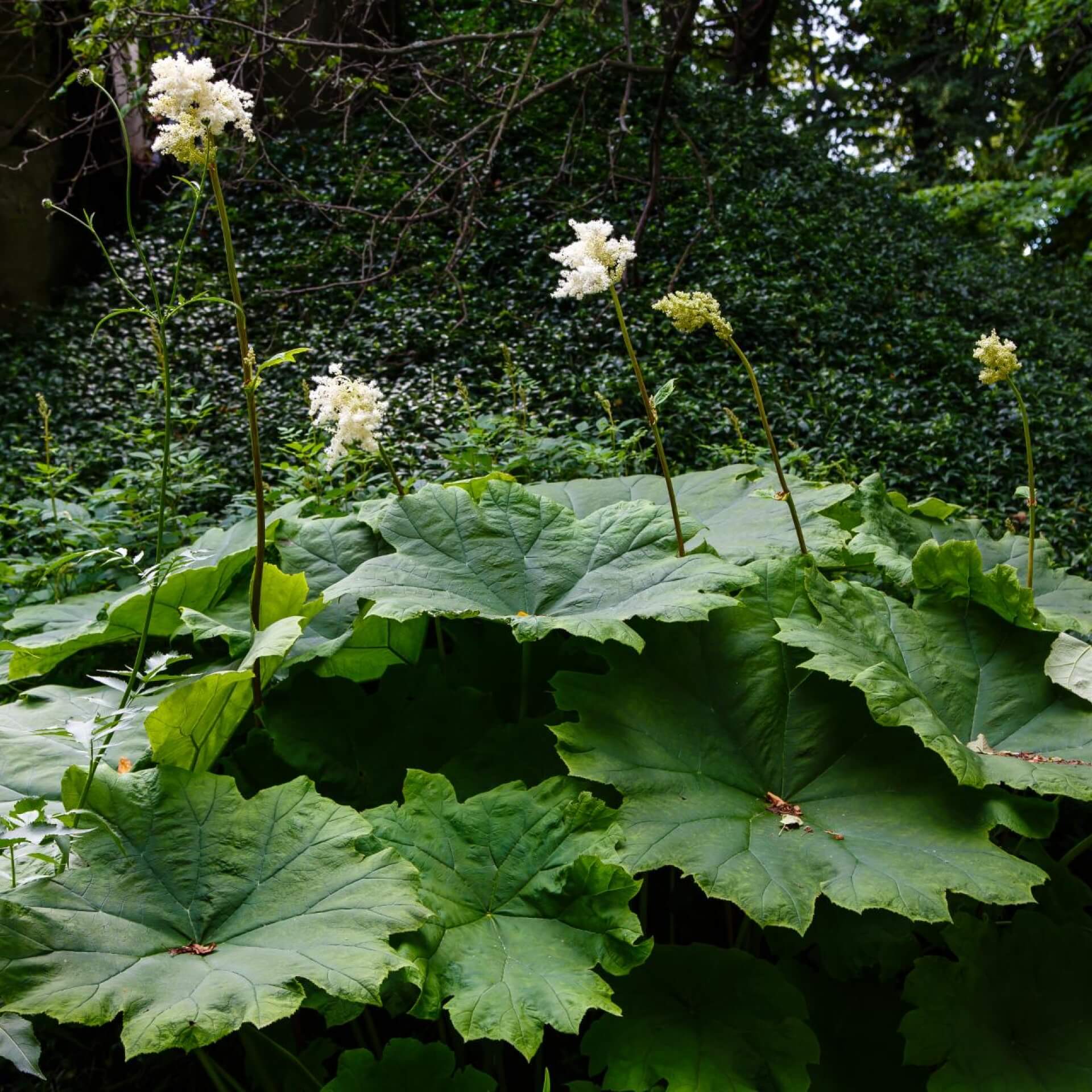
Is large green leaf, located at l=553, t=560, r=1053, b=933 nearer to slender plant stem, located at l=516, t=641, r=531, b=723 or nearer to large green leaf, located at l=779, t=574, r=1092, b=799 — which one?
large green leaf, located at l=779, t=574, r=1092, b=799

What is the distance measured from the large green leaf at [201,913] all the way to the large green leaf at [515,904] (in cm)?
9

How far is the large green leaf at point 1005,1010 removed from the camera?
1413 millimetres

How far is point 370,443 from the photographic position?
5.65ft

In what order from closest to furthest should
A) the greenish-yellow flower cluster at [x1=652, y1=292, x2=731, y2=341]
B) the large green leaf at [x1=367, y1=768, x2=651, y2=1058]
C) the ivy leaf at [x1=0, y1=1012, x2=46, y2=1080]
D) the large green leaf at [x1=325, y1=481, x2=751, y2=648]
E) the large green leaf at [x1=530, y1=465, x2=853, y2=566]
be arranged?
the ivy leaf at [x1=0, y1=1012, x2=46, y2=1080]
the large green leaf at [x1=367, y1=768, x2=651, y2=1058]
the large green leaf at [x1=325, y1=481, x2=751, y2=648]
the greenish-yellow flower cluster at [x1=652, y1=292, x2=731, y2=341]
the large green leaf at [x1=530, y1=465, x2=853, y2=566]

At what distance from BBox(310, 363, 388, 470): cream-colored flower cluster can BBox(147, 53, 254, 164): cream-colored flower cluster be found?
445 millimetres

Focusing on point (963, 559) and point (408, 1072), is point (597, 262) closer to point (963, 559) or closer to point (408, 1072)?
point (963, 559)

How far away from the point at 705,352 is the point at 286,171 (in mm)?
4910

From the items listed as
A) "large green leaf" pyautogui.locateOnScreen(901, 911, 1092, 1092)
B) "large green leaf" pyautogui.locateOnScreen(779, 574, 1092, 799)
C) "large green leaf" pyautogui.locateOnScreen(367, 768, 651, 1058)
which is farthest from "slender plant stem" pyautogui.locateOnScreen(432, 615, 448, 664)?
"large green leaf" pyautogui.locateOnScreen(901, 911, 1092, 1092)

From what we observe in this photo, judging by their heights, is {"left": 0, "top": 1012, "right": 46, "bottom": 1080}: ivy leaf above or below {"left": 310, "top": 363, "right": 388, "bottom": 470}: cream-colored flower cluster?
below

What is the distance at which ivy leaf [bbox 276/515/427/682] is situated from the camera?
1.84m

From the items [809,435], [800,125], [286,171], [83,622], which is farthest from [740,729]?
[800,125]

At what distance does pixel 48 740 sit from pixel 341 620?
1.96 ft

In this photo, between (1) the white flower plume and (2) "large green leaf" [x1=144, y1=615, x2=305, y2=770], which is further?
(1) the white flower plume

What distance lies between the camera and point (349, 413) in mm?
1749
